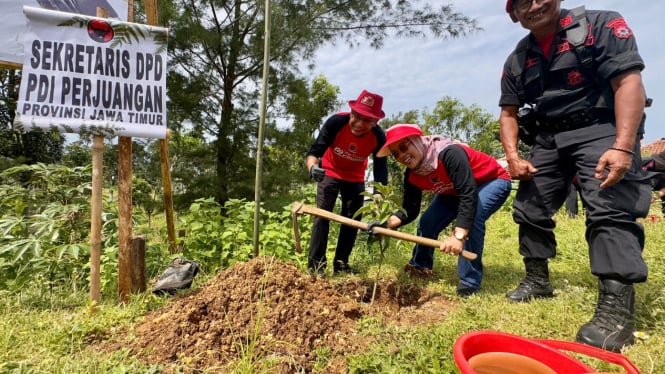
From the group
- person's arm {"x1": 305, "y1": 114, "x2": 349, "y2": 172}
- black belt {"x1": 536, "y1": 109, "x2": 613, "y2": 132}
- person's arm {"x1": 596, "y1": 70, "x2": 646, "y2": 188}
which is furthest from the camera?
person's arm {"x1": 305, "y1": 114, "x2": 349, "y2": 172}

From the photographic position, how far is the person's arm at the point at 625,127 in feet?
5.54

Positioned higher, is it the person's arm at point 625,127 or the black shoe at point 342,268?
the person's arm at point 625,127

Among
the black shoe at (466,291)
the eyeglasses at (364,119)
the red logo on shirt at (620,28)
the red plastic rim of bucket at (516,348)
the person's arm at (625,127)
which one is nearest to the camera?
the red plastic rim of bucket at (516,348)

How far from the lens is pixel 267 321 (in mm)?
1898

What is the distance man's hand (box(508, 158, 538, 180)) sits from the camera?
7.16 feet

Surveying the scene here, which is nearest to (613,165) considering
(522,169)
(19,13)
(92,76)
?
(522,169)

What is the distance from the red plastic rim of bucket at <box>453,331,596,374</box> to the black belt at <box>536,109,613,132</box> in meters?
1.44

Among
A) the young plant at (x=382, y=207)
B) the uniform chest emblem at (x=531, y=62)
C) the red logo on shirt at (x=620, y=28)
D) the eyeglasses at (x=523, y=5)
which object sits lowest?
the young plant at (x=382, y=207)

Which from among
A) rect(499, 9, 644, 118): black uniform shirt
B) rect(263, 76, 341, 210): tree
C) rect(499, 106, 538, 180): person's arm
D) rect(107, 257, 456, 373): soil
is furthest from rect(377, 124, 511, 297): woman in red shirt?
rect(263, 76, 341, 210): tree

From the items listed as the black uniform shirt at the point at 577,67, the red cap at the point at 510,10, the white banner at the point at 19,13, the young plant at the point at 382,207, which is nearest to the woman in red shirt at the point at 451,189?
the young plant at the point at 382,207

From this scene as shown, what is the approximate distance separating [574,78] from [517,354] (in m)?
1.66

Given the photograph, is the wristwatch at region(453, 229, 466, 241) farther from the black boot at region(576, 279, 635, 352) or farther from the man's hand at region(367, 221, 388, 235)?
the black boot at region(576, 279, 635, 352)

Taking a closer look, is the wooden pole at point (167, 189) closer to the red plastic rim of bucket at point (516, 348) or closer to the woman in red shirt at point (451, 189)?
the woman in red shirt at point (451, 189)

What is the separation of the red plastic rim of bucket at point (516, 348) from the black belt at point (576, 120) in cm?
144
